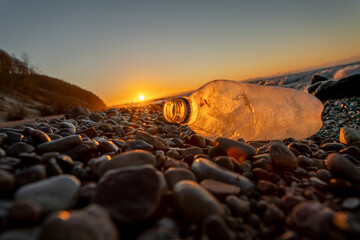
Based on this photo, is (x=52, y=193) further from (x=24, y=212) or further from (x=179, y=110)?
(x=179, y=110)

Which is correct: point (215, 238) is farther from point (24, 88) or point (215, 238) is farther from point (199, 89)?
point (24, 88)

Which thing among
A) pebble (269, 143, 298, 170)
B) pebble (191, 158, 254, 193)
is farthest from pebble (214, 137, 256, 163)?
pebble (191, 158, 254, 193)

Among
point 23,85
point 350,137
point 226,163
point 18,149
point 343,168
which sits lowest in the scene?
point 350,137

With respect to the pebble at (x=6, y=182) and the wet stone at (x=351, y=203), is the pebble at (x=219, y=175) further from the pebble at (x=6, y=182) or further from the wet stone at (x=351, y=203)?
the pebble at (x=6, y=182)

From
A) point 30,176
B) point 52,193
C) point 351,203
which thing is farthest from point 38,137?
point 351,203

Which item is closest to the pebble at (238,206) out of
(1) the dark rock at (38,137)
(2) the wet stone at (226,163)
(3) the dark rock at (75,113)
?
(2) the wet stone at (226,163)

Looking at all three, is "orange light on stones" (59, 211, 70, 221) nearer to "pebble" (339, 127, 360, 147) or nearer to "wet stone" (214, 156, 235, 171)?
"wet stone" (214, 156, 235, 171)
